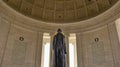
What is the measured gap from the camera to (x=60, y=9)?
15891 mm

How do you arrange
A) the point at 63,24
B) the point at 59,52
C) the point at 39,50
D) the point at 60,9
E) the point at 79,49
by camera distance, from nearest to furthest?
the point at 59,52, the point at 39,50, the point at 79,49, the point at 63,24, the point at 60,9

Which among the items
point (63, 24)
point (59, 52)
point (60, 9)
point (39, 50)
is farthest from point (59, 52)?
point (60, 9)

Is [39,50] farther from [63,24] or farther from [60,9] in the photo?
[60,9]

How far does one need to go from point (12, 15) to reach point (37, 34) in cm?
282

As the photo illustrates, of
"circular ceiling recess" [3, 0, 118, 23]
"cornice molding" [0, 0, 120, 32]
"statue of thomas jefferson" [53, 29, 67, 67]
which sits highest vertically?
"circular ceiling recess" [3, 0, 118, 23]

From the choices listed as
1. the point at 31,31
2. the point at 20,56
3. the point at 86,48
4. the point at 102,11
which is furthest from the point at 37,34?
the point at 102,11

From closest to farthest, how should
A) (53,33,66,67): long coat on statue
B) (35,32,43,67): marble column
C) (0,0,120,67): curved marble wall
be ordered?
(53,33,66,67): long coat on statue
(0,0,120,67): curved marble wall
(35,32,43,67): marble column

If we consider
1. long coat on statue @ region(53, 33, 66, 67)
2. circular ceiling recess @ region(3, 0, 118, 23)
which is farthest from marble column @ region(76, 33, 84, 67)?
long coat on statue @ region(53, 33, 66, 67)

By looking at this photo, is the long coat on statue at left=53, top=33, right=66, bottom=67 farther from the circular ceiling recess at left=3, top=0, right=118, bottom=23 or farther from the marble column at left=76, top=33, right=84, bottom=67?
the circular ceiling recess at left=3, top=0, right=118, bottom=23

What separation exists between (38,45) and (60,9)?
4637mm

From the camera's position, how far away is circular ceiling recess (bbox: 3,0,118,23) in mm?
14648

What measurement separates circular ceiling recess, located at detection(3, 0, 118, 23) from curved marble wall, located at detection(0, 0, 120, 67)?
1.50 meters

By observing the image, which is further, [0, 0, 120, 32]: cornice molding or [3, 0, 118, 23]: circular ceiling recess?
[3, 0, 118, 23]: circular ceiling recess

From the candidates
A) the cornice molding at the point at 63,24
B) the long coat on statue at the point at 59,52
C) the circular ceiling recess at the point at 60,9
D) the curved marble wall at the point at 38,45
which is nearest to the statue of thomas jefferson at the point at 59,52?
the long coat on statue at the point at 59,52
